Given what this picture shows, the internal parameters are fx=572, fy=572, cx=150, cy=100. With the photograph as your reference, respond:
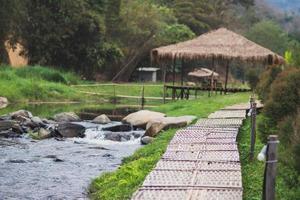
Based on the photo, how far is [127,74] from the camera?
4250 cm

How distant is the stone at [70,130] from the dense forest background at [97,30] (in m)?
13.9

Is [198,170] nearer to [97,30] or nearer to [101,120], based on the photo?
[101,120]

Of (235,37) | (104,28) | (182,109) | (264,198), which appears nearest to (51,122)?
(182,109)

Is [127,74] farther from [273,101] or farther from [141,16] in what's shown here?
[273,101]

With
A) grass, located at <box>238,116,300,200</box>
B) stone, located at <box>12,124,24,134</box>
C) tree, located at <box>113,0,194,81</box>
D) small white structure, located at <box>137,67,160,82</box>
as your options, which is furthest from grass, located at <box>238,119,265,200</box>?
small white structure, located at <box>137,67,160,82</box>

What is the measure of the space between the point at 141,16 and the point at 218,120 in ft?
89.0

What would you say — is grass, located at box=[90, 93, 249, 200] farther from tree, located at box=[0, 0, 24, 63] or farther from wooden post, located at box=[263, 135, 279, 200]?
tree, located at box=[0, 0, 24, 63]

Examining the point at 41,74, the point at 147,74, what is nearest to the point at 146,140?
the point at 41,74

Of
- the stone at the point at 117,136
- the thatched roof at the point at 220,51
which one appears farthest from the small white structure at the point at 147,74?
the stone at the point at 117,136

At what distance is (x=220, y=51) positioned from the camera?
28094 mm

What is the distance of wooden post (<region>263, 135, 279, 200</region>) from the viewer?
20.8 feet

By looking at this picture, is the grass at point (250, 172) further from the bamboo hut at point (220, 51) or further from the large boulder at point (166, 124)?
the bamboo hut at point (220, 51)

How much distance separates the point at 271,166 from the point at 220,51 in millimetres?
22040

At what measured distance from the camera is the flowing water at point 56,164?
1034 cm
